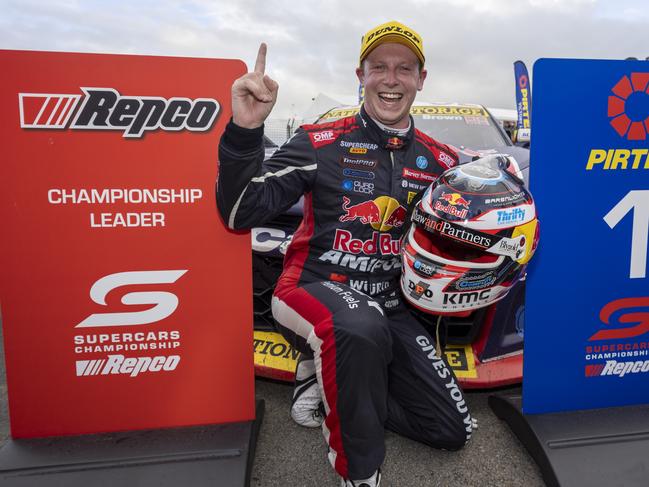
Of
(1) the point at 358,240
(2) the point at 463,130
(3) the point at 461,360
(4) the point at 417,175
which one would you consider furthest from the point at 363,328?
(2) the point at 463,130

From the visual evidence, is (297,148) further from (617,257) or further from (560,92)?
(617,257)

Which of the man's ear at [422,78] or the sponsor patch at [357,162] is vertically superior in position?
the man's ear at [422,78]

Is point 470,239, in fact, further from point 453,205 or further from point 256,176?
point 256,176

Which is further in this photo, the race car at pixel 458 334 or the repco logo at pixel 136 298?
the race car at pixel 458 334

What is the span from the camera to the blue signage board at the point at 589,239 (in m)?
1.57

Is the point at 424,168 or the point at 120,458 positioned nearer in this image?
the point at 120,458

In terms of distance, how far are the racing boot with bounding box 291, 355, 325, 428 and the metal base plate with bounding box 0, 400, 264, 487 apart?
272mm

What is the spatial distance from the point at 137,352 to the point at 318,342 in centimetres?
64

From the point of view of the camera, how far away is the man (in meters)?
1.54

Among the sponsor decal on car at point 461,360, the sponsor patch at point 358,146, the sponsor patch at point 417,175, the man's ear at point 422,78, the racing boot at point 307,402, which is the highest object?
the man's ear at point 422,78

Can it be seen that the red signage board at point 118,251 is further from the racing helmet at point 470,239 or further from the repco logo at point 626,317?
the repco logo at point 626,317

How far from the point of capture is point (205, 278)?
1567 mm

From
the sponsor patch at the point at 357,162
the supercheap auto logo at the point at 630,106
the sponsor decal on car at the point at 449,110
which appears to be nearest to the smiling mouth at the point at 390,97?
the sponsor patch at the point at 357,162

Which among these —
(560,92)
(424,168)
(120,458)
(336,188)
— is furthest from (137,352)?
(560,92)
